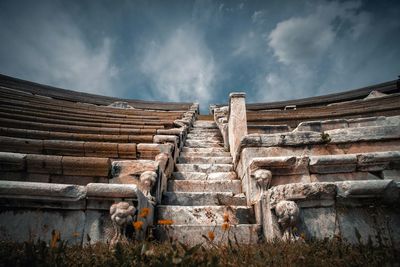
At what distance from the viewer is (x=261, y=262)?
5.48 ft

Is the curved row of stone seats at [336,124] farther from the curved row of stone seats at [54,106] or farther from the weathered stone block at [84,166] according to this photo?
the curved row of stone seats at [54,106]

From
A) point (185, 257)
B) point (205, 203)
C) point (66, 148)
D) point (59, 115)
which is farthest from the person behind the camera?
point (59, 115)

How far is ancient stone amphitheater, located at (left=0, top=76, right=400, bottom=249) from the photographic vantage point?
2.59 meters

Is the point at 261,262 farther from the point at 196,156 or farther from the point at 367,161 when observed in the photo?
the point at 196,156

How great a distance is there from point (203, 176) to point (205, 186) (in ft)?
1.15

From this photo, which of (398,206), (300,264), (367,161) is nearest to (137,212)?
(300,264)

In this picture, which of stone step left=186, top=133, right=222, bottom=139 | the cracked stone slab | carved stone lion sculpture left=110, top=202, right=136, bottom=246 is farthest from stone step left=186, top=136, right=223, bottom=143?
carved stone lion sculpture left=110, top=202, right=136, bottom=246

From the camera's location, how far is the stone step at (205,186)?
412cm

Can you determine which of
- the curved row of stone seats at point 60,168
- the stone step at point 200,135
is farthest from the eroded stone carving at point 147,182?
the stone step at point 200,135

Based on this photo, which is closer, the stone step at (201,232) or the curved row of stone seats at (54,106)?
the stone step at (201,232)

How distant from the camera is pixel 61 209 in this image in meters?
2.68

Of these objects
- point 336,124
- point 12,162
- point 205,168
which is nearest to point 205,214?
point 205,168

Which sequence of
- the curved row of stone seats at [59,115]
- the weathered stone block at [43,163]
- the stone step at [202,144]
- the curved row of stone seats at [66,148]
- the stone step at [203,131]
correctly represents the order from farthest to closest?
the stone step at [203,131]
the stone step at [202,144]
the curved row of stone seats at [59,115]
the curved row of stone seats at [66,148]
the weathered stone block at [43,163]

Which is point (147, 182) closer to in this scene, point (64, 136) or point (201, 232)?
point (201, 232)
